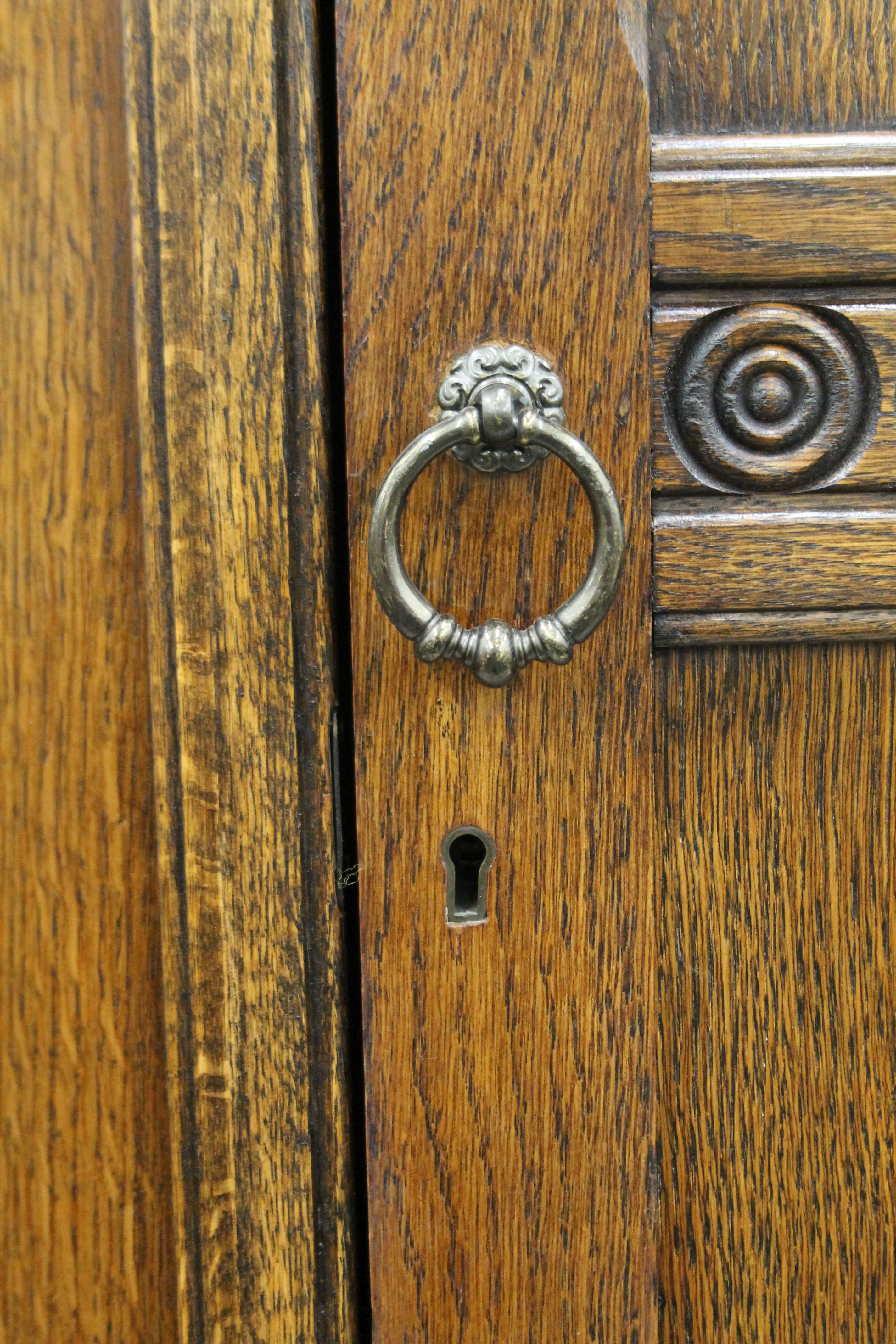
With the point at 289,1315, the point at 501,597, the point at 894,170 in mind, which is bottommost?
the point at 289,1315

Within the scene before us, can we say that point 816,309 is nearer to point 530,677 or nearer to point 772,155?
point 772,155

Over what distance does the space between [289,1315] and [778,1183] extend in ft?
0.64

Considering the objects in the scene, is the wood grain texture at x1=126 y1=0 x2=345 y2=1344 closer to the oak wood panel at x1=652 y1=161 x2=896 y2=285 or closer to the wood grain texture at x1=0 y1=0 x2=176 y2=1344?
the wood grain texture at x1=0 y1=0 x2=176 y2=1344

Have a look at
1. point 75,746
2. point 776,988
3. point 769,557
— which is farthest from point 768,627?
point 75,746

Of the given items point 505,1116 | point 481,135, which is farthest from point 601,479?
point 505,1116

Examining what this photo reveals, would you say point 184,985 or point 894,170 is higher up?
point 894,170

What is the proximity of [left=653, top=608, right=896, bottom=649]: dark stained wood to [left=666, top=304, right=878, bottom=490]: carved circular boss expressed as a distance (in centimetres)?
5

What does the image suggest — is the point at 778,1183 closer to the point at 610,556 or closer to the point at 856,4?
the point at 610,556

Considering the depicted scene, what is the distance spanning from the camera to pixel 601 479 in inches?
13.3

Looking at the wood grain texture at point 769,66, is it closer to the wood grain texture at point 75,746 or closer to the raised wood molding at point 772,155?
the raised wood molding at point 772,155

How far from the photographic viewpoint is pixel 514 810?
38 centimetres

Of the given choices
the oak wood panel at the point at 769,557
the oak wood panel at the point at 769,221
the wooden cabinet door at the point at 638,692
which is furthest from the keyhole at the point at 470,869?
the oak wood panel at the point at 769,221

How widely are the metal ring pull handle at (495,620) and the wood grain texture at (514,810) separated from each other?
29 mm

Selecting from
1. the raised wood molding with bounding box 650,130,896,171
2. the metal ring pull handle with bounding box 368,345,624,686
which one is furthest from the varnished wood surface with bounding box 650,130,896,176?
the metal ring pull handle with bounding box 368,345,624,686
